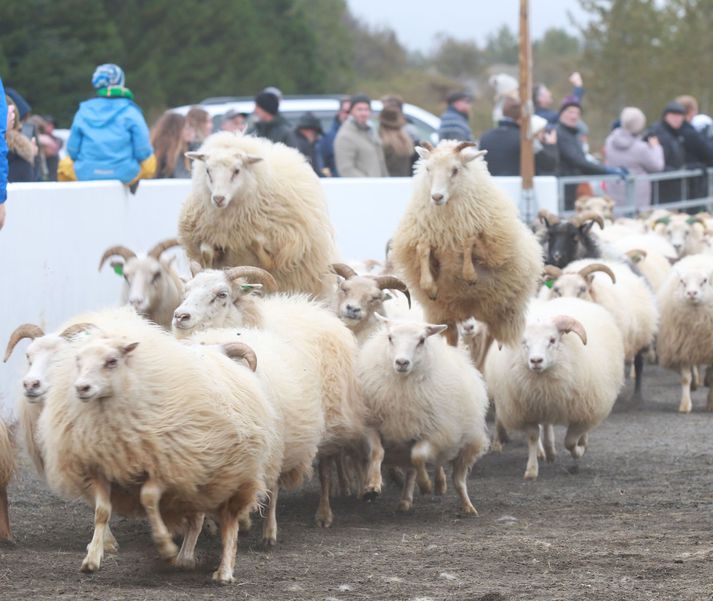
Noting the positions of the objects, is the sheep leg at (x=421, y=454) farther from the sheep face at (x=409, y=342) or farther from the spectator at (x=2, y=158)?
the spectator at (x=2, y=158)

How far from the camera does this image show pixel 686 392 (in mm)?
12961

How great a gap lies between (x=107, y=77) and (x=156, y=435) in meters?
5.93

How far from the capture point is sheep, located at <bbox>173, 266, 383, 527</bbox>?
27.8 feet

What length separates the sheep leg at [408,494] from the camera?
8.95 metres

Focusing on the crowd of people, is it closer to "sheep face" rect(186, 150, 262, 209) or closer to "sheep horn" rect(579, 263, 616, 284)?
"sheep face" rect(186, 150, 262, 209)

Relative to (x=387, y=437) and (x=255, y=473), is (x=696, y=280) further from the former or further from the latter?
(x=255, y=473)

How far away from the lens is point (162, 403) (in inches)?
269

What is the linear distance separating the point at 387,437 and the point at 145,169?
4.42 meters

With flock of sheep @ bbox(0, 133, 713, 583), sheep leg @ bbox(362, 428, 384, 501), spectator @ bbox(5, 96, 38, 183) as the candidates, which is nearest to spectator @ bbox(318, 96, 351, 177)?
spectator @ bbox(5, 96, 38, 183)

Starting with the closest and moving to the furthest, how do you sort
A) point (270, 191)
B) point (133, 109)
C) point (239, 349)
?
point (239, 349) < point (270, 191) < point (133, 109)

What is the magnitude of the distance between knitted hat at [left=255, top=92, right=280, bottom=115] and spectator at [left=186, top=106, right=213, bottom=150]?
2.06 ft

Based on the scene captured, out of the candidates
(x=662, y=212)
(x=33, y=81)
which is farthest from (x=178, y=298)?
(x=33, y=81)

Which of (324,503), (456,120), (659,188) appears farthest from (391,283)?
(659,188)

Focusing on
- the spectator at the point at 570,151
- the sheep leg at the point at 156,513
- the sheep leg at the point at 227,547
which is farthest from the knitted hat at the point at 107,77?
the spectator at the point at 570,151
